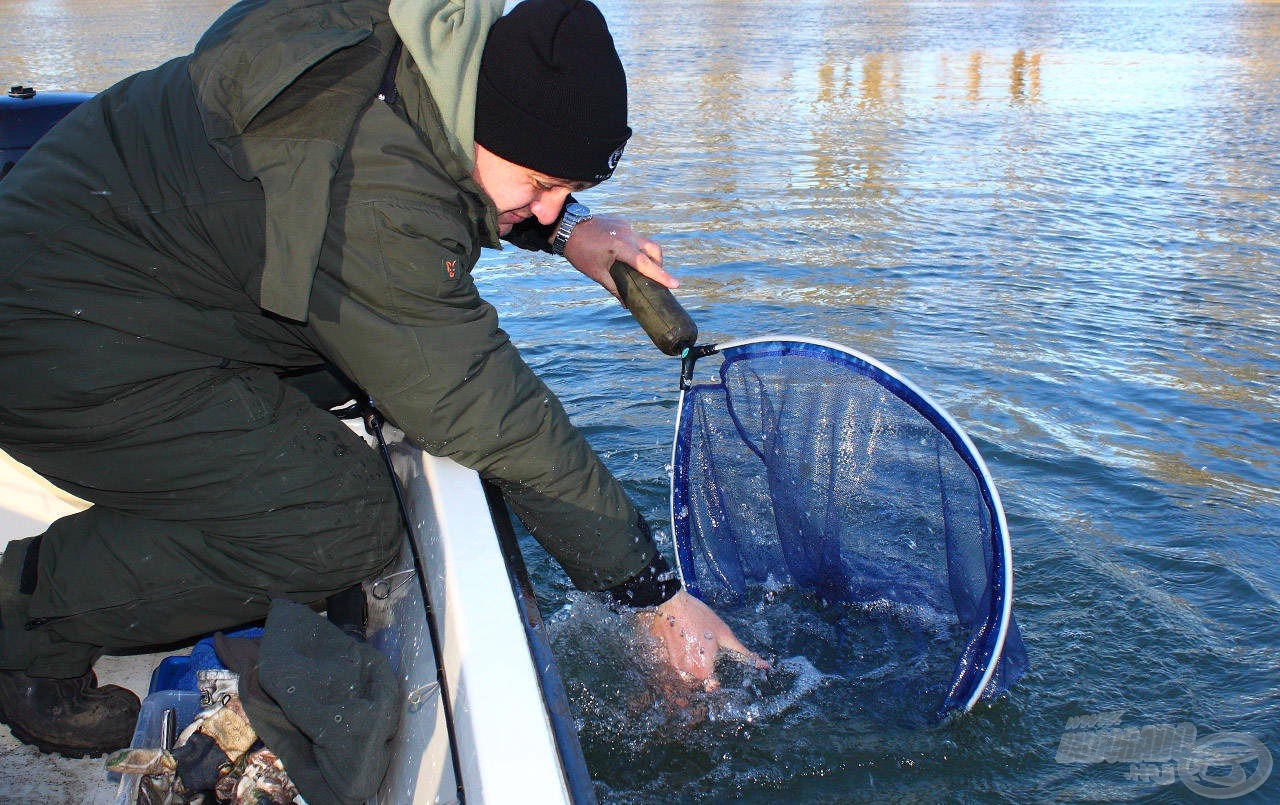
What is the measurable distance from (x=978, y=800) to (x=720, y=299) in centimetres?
479

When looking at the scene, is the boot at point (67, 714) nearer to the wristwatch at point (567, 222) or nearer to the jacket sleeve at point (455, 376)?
the jacket sleeve at point (455, 376)

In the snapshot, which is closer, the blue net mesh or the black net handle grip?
the blue net mesh

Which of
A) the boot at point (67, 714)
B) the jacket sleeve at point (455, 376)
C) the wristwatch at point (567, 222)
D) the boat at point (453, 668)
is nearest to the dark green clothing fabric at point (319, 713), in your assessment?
the boat at point (453, 668)

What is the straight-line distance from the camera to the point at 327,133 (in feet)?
6.33

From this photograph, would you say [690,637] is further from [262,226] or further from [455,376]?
[262,226]

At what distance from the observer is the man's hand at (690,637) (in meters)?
2.62

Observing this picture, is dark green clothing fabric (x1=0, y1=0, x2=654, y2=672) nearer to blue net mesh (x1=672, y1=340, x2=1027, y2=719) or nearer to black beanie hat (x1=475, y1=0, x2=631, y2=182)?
black beanie hat (x1=475, y1=0, x2=631, y2=182)

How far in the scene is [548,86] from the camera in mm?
2117

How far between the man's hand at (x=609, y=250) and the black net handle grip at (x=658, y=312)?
0.12ft

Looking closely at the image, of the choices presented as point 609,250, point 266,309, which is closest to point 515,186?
point 266,309

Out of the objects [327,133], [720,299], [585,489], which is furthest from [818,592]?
[720,299]

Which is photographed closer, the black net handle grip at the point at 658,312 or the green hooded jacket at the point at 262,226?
the green hooded jacket at the point at 262,226

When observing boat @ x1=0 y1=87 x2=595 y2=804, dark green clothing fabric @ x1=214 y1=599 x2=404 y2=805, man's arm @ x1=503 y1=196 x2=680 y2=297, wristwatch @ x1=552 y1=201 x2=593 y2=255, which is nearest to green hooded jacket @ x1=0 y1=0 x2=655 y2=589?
boat @ x1=0 y1=87 x2=595 y2=804

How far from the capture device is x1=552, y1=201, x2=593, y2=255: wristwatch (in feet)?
10.8
